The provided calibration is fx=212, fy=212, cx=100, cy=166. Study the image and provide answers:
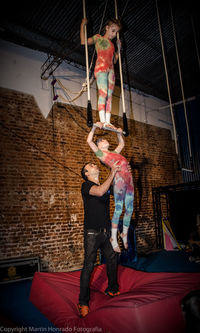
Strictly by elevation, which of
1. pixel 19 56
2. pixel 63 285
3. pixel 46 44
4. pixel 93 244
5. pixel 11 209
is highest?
pixel 46 44

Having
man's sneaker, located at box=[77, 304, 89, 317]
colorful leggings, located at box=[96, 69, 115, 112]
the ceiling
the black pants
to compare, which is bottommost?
man's sneaker, located at box=[77, 304, 89, 317]

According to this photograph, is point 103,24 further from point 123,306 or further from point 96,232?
point 123,306

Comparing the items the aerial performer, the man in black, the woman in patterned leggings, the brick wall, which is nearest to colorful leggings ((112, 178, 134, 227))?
the aerial performer

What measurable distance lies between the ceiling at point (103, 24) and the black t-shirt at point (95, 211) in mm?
2610

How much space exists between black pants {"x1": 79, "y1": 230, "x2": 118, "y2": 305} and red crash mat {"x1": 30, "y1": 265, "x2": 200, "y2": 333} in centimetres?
19

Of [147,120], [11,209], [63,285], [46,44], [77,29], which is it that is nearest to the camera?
[63,285]

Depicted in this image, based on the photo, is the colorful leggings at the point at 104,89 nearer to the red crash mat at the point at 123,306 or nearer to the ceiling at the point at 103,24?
the ceiling at the point at 103,24

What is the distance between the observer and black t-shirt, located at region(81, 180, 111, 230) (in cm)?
239

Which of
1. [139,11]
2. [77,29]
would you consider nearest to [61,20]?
[77,29]

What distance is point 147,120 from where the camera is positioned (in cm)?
721

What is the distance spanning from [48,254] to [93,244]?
2.37m

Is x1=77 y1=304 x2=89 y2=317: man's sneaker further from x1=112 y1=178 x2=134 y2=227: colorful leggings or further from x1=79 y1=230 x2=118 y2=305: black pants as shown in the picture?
x1=112 y1=178 x2=134 y2=227: colorful leggings

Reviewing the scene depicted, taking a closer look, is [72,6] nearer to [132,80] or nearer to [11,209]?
[132,80]

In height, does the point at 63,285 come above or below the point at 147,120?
below
